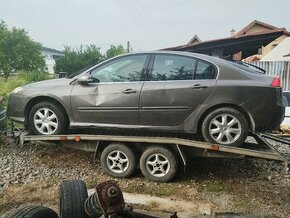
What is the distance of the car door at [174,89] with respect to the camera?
5.71m

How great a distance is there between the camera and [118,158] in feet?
19.9

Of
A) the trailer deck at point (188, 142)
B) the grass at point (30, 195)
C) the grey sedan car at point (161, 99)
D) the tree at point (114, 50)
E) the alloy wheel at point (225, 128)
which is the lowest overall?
the grass at point (30, 195)

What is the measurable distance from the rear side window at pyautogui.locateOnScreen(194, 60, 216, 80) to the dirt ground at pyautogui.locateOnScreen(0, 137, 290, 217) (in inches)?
66.8

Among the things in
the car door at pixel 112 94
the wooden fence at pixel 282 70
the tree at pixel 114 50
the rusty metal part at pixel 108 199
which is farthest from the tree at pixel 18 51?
the rusty metal part at pixel 108 199

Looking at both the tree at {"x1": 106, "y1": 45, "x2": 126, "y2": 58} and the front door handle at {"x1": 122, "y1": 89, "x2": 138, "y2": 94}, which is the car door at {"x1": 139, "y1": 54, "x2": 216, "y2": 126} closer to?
the front door handle at {"x1": 122, "y1": 89, "x2": 138, "y2": 94}

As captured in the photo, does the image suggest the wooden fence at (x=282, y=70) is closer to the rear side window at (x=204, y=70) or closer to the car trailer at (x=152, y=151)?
the car trailer at (x=152, y=151)

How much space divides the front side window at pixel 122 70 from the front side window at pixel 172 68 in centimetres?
26

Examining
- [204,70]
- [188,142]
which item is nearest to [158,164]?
[188,142]

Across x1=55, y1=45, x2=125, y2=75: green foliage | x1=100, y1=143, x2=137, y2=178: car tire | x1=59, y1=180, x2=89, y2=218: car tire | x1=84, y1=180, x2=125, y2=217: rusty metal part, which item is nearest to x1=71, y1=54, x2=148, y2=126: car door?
x1=100, y1=143, x2=137, y2=178: car tire

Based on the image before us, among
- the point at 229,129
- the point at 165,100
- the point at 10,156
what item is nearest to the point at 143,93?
the point at 165,100

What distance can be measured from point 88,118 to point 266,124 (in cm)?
283

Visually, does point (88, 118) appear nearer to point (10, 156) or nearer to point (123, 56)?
point (123, 56)

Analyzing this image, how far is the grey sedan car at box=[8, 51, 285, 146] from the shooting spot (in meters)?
5.55

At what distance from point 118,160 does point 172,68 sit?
5.65 ft
